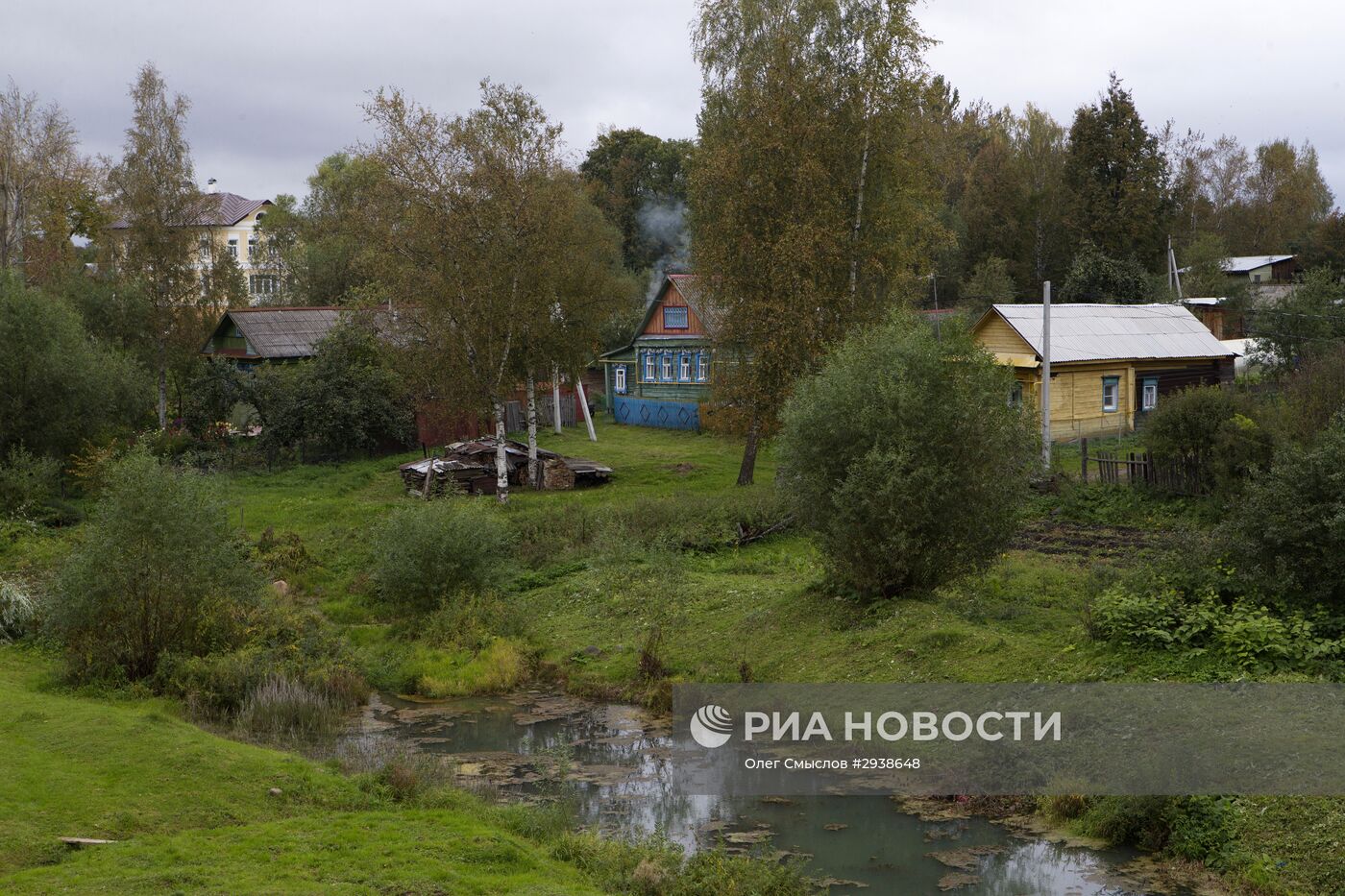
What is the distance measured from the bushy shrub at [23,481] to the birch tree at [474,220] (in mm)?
9341

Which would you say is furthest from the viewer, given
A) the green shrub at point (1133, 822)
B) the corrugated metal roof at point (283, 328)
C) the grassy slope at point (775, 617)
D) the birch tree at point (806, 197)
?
the corrugated metal roof at point (283, 328)

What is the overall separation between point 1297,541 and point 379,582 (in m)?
14.7

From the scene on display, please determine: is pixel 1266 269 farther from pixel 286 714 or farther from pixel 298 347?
pixel 286 714

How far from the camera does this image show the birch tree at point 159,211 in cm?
3309

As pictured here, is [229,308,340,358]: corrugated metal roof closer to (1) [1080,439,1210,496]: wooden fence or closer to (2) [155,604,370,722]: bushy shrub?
(2) [155,604,370,722]: bushy shrub

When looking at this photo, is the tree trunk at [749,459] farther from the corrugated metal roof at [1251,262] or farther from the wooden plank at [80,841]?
the corrugated metal roof at [1251,262]

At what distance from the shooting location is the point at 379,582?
20656 mm

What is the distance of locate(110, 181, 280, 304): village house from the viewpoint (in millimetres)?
34688

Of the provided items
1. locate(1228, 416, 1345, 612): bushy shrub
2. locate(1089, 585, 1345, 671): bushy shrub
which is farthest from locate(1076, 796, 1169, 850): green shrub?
locate(1228, 416, 1345, 612): bushy shrub

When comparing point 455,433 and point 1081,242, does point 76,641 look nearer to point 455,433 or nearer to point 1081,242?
point 455,433

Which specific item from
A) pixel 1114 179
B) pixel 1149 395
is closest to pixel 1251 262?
pixel 1114 179

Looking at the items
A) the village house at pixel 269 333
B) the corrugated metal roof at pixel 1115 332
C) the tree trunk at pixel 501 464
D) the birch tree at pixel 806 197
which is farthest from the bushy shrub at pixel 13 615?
the corrugated metal roof at pixel 1115 332

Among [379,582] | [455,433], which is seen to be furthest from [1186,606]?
[455,433]

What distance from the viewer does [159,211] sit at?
33.2m
